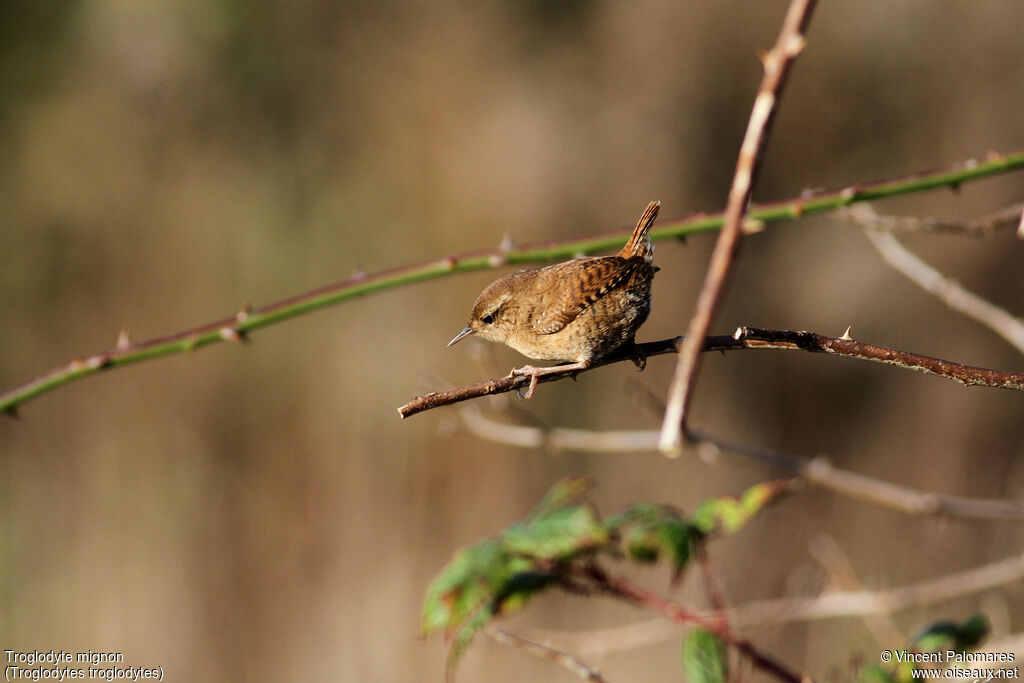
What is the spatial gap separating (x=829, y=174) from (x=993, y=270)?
1201mm

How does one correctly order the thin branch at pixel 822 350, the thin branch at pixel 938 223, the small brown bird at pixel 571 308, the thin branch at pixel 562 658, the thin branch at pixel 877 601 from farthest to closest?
1. the small brown bird at pixel 571 308
2. the thin branch at pixel 877 601
3. the thin branch at pixel 938 223
4. the thin branch at pixel 562 658
5. the thin branch at pixel 822 350

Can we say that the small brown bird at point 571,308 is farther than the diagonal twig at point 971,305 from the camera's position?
Yes

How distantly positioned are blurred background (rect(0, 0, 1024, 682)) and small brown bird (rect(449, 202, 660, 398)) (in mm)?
1944

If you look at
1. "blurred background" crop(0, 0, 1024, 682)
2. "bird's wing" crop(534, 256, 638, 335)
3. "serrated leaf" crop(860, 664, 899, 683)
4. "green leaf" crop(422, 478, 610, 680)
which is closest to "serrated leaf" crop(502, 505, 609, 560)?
"green leaf" crop(422, 478, 610, 680)

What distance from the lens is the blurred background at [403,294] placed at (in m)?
5.21

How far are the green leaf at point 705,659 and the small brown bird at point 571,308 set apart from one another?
3.42 ft

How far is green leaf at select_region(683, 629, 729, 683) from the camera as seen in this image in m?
1.58

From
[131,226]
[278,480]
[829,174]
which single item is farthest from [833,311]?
[131,226]

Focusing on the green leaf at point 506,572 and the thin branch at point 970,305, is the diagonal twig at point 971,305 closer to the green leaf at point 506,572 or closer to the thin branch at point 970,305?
the thin branch at point 970,305

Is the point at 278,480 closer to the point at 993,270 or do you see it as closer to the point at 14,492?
the point at 14,492

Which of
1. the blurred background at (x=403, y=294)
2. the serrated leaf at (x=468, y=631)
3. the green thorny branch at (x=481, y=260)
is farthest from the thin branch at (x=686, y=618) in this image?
the blurred background at (x=403, y=294)

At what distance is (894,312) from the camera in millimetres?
5547

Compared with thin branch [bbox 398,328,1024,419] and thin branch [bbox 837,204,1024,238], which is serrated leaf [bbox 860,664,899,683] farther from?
thin branch [bbox 837,204,1024,238]

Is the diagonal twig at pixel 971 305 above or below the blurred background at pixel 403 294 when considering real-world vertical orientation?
below
